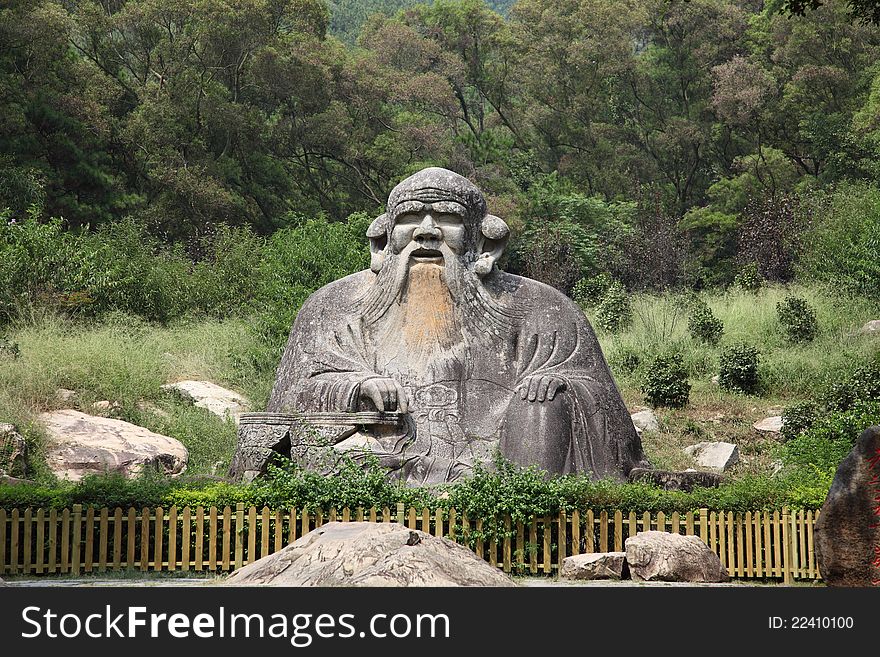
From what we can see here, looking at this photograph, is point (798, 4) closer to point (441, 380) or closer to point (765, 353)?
point (441, 380)

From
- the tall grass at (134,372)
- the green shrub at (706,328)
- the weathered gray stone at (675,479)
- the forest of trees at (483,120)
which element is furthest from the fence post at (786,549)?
the forest of trees at (483,120)

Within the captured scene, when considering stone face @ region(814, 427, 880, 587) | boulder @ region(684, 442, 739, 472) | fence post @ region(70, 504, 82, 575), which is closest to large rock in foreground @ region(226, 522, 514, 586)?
stone face @ region(814, 427, 880, 587)

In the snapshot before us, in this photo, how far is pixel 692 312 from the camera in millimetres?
24750

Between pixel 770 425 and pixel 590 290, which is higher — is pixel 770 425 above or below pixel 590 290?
below

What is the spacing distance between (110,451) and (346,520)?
5.96 m

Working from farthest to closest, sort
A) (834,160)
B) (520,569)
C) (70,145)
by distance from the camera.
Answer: (834,160) < (70,145) < (520,569)

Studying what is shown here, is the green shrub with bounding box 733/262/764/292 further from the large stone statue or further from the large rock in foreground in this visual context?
the large rock in foreground

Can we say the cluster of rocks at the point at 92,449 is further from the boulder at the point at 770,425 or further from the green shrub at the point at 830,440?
the boulder at the point at 770,425

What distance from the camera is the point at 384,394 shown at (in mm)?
11617

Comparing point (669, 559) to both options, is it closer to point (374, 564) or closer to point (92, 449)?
point (374, 564)

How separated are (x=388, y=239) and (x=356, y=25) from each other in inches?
1747

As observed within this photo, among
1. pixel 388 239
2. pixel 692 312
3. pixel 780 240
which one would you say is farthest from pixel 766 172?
pixel 388 239

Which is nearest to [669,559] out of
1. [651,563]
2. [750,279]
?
[651,563]

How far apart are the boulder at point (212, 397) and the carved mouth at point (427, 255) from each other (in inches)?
271
